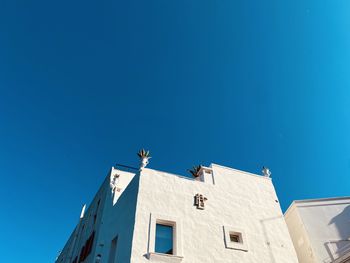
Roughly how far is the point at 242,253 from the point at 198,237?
7.87 feet

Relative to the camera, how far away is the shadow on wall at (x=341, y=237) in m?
14.3

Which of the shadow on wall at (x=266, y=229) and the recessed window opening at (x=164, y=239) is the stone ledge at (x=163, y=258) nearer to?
the recessed window opening at (x=164, y=239)

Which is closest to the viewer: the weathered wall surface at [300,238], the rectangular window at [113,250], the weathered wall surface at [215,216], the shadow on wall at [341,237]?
the weathered wall surface at [215,216]

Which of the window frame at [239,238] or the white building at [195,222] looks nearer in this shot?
the white building at [195,222]

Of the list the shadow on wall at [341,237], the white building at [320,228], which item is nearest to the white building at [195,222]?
the white building at [320,228]

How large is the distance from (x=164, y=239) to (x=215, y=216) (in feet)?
9.97

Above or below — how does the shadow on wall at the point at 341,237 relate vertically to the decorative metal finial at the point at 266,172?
below

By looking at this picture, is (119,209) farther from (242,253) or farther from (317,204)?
(317,204)

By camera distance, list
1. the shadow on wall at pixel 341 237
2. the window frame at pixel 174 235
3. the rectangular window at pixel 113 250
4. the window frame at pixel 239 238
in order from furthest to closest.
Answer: the shadow on wall at pixel 341 237 → the rectangular window at pixel 113 250 → the window frame at pixel 239 238 → the window frame at pixel 174 235

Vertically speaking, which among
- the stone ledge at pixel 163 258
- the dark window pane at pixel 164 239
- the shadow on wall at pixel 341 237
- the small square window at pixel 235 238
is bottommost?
the stone ledge at pixel 163 258

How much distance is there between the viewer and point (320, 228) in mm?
15414

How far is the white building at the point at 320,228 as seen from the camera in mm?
14367

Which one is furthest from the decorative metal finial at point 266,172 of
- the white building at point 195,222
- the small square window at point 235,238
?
the small square window at point 235,238

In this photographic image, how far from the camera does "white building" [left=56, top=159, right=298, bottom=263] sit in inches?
418
